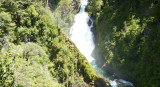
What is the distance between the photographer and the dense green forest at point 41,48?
39.2 ft

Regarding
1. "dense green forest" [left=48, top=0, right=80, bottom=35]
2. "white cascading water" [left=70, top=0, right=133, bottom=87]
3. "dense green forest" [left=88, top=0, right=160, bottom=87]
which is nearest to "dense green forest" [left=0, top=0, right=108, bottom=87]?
"dense green forest" [left=88, top=0, right=160, bottom=87]

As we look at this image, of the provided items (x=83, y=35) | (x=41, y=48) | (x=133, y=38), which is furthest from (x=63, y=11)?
(x=41, y=48)

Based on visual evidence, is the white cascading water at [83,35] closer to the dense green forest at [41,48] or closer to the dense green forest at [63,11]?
the dense green forest at [63,11]

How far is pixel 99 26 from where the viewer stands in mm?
33500

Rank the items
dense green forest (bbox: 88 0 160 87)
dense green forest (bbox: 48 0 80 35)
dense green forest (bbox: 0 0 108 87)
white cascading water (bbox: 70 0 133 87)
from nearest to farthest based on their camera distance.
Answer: dense green forest (bbox: 0 0 108 87) → dense green forest (bbox: 88 0 160 87) → white cascading water (bbox: 70 0 133 87) → dense green forest (bbox: 48 0 80 35)

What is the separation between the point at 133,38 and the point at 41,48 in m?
17.5

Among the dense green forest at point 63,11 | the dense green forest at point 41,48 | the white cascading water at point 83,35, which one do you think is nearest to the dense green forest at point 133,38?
the white cascading water at point 83,35

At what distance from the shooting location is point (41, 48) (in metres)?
14.2

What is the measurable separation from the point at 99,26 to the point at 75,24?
31.0 feet

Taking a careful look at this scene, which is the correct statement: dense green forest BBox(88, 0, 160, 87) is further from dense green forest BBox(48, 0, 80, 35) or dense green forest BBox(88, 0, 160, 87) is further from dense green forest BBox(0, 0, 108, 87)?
dense green forest BBox(48, 0, 80, 35)

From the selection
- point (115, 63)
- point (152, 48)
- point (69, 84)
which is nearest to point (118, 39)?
point (115, 63)

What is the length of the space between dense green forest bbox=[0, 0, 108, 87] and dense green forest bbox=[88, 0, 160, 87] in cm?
746

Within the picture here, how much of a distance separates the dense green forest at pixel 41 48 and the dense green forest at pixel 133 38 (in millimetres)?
7464

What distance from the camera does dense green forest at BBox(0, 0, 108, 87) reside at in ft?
39.2
